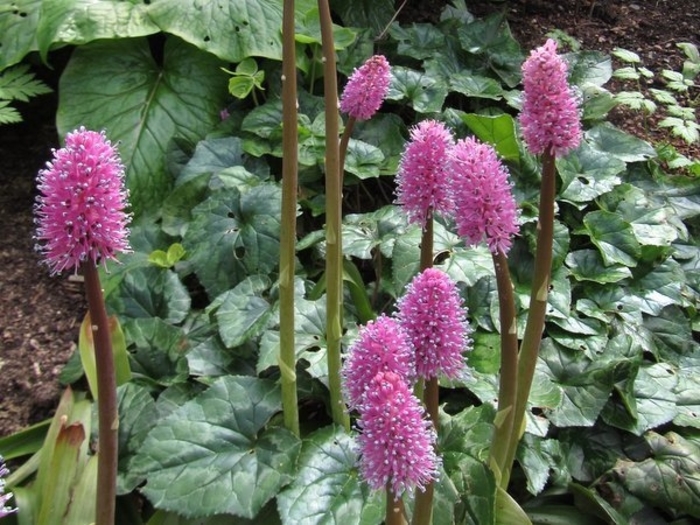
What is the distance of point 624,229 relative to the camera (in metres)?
3.16

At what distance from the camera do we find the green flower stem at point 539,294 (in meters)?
1.65

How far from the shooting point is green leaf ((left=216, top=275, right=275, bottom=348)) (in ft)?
8.79

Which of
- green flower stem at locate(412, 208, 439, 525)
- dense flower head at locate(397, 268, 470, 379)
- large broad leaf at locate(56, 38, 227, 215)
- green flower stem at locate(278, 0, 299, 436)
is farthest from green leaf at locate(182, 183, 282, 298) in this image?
dense flower head at locate(397, 268, 470, 379)

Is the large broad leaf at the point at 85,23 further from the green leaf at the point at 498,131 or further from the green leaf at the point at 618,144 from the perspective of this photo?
the green leaf at the point at 618,144

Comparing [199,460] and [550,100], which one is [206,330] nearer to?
[199,460]

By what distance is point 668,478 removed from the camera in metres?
2.50

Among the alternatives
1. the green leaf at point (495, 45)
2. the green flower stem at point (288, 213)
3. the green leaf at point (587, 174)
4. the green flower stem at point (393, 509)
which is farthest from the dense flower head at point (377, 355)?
the green leaf at point (495, 45)

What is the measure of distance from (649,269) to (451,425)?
138 cm

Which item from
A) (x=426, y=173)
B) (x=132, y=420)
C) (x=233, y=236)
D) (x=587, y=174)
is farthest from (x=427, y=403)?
(x=587, y=174)

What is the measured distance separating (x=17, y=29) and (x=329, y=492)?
277 centimetres

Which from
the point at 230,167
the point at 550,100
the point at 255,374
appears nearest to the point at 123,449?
the point at 255,374

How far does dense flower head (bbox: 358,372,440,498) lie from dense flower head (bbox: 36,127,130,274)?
56 cm

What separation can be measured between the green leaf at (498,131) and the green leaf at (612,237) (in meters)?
0.41

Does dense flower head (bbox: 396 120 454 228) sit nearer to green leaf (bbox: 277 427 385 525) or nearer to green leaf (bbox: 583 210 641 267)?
green leaf (bbox: 277 427 385 525)
